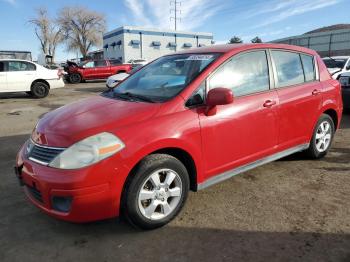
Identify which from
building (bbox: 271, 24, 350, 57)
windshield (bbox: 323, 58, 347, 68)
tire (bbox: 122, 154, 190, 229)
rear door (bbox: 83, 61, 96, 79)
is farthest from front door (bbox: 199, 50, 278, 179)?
building (bbox: 271, 24, 350, 57)

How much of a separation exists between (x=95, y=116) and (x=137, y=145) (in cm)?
61

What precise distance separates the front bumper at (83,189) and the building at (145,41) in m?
49.4

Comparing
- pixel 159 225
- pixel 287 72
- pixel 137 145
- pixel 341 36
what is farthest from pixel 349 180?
pixel 341 36

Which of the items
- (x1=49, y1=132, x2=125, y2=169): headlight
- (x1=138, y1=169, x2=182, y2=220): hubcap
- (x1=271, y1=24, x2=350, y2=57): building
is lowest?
(x1=138, y1=169, x2=182, y2=220): hubcap

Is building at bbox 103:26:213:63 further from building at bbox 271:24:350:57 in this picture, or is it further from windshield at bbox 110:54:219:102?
windshield at bbox 110:54:219:102

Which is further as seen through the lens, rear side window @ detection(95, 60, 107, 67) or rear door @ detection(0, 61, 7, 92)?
rear side window @ detection(95, 60, 107, 67)

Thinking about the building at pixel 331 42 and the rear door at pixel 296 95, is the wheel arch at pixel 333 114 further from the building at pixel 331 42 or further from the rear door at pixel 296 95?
the building at pixel 331 42

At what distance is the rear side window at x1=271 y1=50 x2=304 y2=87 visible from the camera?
4363mm

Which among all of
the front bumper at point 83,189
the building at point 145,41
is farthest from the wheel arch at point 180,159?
the building at point 145,41

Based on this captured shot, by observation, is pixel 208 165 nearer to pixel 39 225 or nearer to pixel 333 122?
pixel 39 225

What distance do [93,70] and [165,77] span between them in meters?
19.5

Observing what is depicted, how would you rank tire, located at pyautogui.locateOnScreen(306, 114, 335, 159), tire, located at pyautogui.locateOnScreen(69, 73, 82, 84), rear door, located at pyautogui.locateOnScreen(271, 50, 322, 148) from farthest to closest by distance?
1. tire, located at pyautogui.locateOnScreen(69, 73, 82, 84)
2. tire, located at pyautogui.locateOnScreen(306, 114, 335, 159)
3. rear door, located at pyautogui.locateOnScreen(271, 50, 322, 148)

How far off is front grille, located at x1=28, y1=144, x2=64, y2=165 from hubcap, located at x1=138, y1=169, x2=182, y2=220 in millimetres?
807

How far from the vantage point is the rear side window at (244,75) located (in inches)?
148
